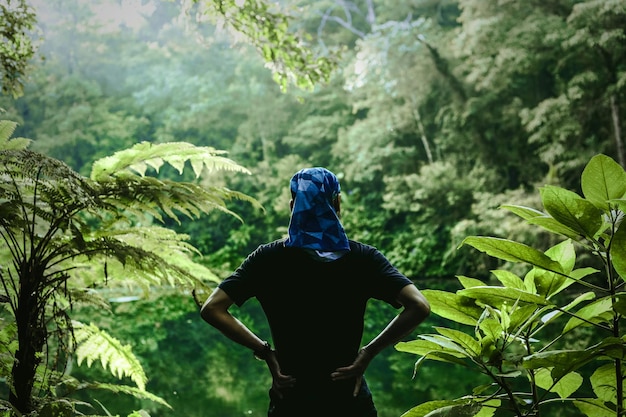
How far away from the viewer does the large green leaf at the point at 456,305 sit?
113 centimetres

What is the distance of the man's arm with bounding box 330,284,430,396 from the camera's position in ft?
3.73

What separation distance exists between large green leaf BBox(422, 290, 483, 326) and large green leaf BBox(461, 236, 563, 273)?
0.12m

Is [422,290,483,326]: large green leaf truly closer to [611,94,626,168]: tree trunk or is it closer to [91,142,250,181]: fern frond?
[91,142,250,181]: fern frond

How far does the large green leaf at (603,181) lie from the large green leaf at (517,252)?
127 millimetres

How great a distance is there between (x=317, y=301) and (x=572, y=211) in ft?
1.63

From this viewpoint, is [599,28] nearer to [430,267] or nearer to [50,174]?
[430,267]

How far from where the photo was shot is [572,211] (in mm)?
1006

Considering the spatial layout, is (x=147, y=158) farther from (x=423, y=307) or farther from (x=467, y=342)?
(x=467, y=342)

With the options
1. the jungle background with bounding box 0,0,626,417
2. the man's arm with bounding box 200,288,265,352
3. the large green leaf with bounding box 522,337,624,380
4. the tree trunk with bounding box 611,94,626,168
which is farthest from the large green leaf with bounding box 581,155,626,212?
the tree trunk with bounding box 611,94,626,168

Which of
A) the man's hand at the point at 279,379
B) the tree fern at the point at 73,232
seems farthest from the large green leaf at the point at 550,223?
the tree fern at the point at 73,232

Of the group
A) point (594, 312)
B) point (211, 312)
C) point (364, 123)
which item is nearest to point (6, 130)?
point (211, 312)

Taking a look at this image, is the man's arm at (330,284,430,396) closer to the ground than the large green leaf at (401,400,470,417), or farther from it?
farther from it

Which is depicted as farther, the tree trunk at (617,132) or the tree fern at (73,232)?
the tree trunk at (617,132)

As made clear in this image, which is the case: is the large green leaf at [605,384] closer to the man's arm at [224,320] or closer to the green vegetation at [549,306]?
the green vegetation at [549,306]
